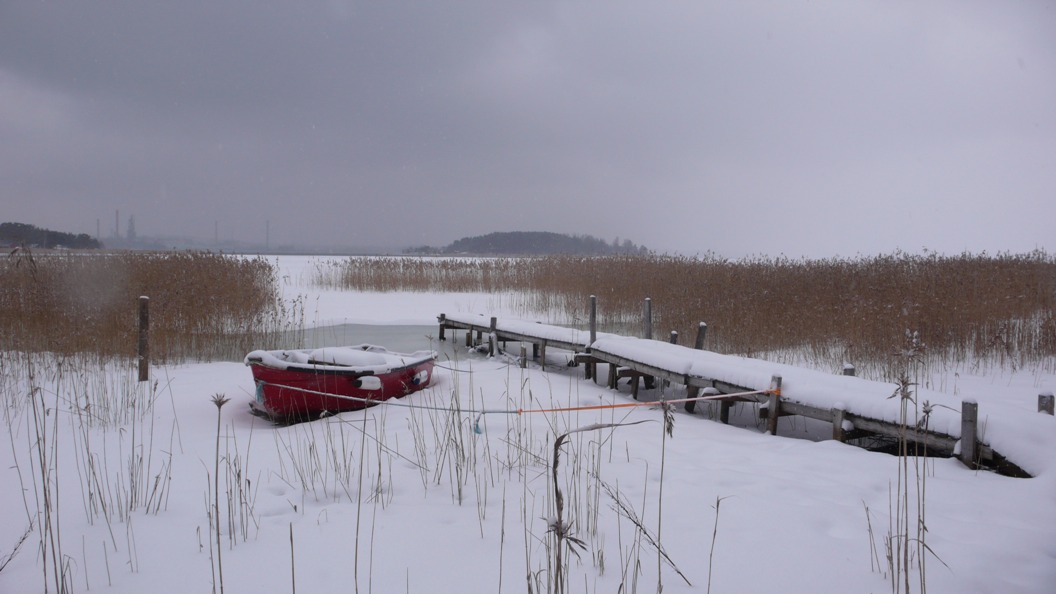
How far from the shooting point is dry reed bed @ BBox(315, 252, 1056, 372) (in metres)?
9.16

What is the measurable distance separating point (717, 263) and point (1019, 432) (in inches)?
465

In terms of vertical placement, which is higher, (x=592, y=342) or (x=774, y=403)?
(x=592, y=342)

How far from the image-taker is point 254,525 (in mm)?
3500

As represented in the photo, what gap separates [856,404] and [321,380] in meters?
5.16

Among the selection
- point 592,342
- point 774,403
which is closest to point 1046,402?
point 774,403

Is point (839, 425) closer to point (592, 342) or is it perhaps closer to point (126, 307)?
point (592, 342)

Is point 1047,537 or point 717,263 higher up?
point 717,263

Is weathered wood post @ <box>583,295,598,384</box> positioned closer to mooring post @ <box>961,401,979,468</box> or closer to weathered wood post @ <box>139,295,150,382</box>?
mooring post @ <box>961,401,979,468</box>

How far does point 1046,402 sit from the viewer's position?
5.17 meters

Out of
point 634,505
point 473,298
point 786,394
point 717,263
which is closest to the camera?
point 634,505

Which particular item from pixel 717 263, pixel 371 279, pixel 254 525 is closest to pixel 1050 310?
pixel 717 263

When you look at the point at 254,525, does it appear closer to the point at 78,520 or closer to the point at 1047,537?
the point at 78,520

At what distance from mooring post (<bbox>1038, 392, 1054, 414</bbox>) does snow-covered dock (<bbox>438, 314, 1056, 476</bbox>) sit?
186mm

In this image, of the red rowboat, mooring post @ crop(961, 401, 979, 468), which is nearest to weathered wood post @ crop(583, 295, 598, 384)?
the red rowboat
